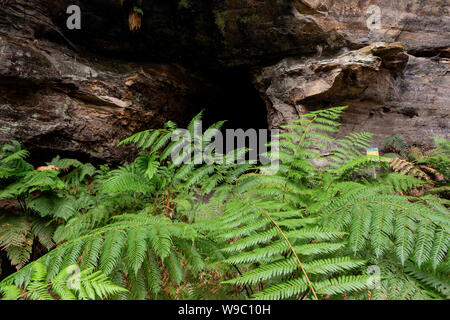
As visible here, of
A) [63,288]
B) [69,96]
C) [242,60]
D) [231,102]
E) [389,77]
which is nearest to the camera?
[63,288]

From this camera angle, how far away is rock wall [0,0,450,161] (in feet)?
11.7

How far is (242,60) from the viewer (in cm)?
459

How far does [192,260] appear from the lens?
95 cm

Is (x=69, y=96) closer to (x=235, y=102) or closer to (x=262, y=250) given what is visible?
(x=235, y=102)

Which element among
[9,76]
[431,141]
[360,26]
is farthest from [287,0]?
[9,76]

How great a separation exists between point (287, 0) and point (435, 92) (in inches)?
130

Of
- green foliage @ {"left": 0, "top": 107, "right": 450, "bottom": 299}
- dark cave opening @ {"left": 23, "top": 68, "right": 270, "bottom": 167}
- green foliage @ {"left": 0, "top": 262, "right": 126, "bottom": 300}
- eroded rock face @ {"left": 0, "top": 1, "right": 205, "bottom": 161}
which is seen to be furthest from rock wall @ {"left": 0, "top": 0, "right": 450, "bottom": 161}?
green foliage @ {"left": 0, "top": 262, "right": 126, "bottom": 300}

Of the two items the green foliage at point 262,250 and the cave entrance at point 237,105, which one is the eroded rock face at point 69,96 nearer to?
the cave entrance at point 237,105

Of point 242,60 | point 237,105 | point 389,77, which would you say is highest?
point 242,60

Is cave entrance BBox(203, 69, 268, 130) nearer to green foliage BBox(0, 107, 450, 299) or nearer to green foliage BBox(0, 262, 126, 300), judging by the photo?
green foliage BBox(0, 107, 450, 299)

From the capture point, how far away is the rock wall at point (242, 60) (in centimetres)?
356

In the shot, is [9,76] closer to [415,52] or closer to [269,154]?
[269,154]

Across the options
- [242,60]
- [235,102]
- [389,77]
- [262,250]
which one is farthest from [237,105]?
[262,250]

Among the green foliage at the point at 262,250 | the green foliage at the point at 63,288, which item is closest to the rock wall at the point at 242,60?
the green foliage at the point at 262,250
